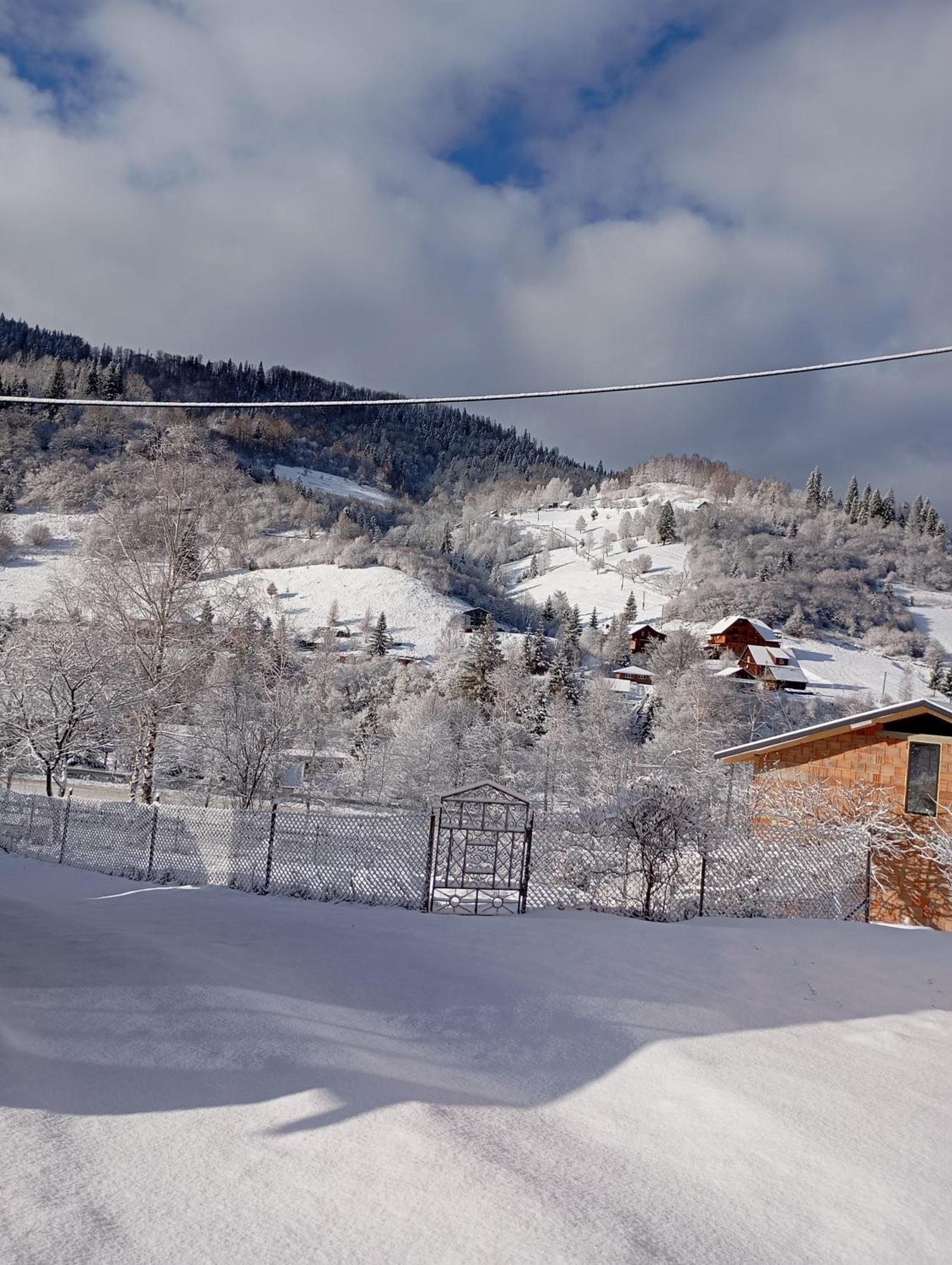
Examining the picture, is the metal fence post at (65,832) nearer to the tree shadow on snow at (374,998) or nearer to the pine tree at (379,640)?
the tree shadow on snow at (374,998)

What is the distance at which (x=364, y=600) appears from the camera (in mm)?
70938

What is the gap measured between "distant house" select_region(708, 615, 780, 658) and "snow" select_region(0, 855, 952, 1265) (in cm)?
6591

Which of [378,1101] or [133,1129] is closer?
[133,1129]

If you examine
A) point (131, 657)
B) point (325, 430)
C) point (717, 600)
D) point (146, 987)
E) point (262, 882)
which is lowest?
point (262, 882)

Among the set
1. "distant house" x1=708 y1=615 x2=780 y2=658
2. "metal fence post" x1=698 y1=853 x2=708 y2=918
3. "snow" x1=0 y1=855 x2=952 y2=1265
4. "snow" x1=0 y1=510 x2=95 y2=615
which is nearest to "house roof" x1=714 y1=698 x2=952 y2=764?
"metal fence post" x1=698 y1=853 x2=708 y2=918

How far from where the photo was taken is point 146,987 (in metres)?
5.07

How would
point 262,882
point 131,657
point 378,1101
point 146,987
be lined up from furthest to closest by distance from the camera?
1. point 131,657
2. point 262,882
3. point 146,987
4. point 378,1101

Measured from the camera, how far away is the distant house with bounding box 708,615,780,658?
7050cm

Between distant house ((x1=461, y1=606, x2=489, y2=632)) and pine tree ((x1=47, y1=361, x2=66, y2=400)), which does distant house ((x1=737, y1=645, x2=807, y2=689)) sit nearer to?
distant house ((x1=461, y1=606, x2=489, y2=632))

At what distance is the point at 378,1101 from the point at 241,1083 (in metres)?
0.64

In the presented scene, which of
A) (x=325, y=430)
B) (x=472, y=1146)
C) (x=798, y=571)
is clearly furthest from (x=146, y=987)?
(x=325, y=430)

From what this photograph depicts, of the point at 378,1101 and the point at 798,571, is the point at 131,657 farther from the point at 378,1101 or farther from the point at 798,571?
the point at 798,571

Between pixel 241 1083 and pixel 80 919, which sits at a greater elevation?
pixel 241 1083

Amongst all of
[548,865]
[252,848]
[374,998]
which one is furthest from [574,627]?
[374,998]
